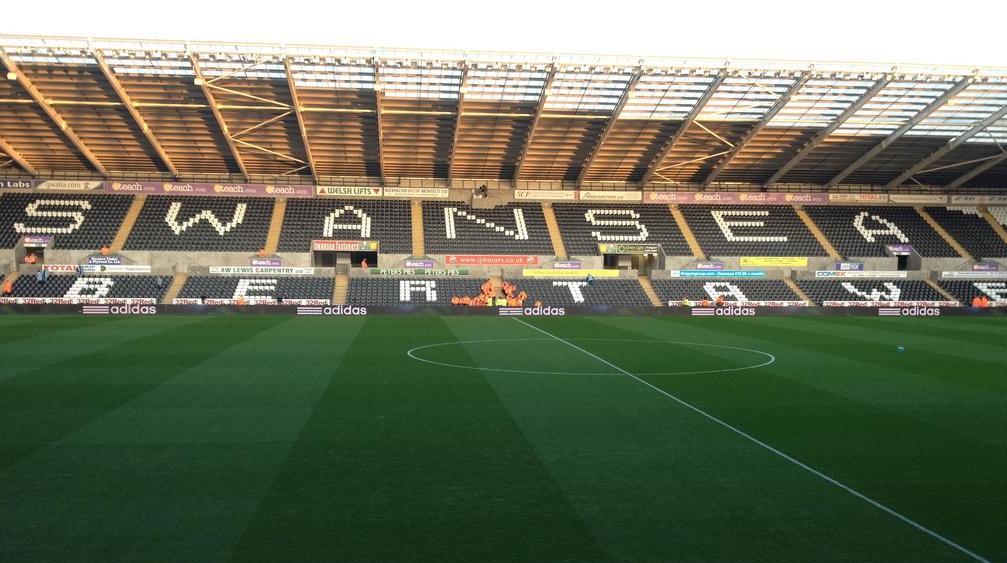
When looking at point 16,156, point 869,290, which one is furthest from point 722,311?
point 16,156

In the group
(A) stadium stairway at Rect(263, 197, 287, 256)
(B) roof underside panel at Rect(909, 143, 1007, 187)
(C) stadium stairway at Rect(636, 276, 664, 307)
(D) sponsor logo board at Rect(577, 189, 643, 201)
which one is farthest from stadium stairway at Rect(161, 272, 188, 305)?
(B) roof underside panel at Rect(909, 143, 1007, 187)

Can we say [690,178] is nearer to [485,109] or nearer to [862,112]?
[862,112]

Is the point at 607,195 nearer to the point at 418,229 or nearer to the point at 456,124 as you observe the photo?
the point at 418,229

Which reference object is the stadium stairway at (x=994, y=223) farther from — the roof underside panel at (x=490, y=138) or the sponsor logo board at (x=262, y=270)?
the sponsor logo board at (x=262, y=270)

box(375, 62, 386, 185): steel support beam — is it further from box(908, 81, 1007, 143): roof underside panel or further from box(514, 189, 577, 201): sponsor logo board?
box(908, 81, 1007, 143): roof underside panel

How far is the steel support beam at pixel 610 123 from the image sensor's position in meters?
34.9

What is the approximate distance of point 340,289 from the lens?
41344mm

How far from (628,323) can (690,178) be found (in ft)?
70.5

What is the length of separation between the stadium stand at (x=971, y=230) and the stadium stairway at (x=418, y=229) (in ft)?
124

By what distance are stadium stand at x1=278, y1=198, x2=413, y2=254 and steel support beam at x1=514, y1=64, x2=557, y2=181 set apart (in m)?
8.20

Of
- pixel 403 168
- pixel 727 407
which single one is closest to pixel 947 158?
pixel 403 168

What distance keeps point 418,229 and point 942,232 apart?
37.7 metres

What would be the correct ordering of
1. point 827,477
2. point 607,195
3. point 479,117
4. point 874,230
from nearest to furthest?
point 827,477, point 479,117, point 874,230, point 607,195

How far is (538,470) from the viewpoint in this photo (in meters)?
8.91
